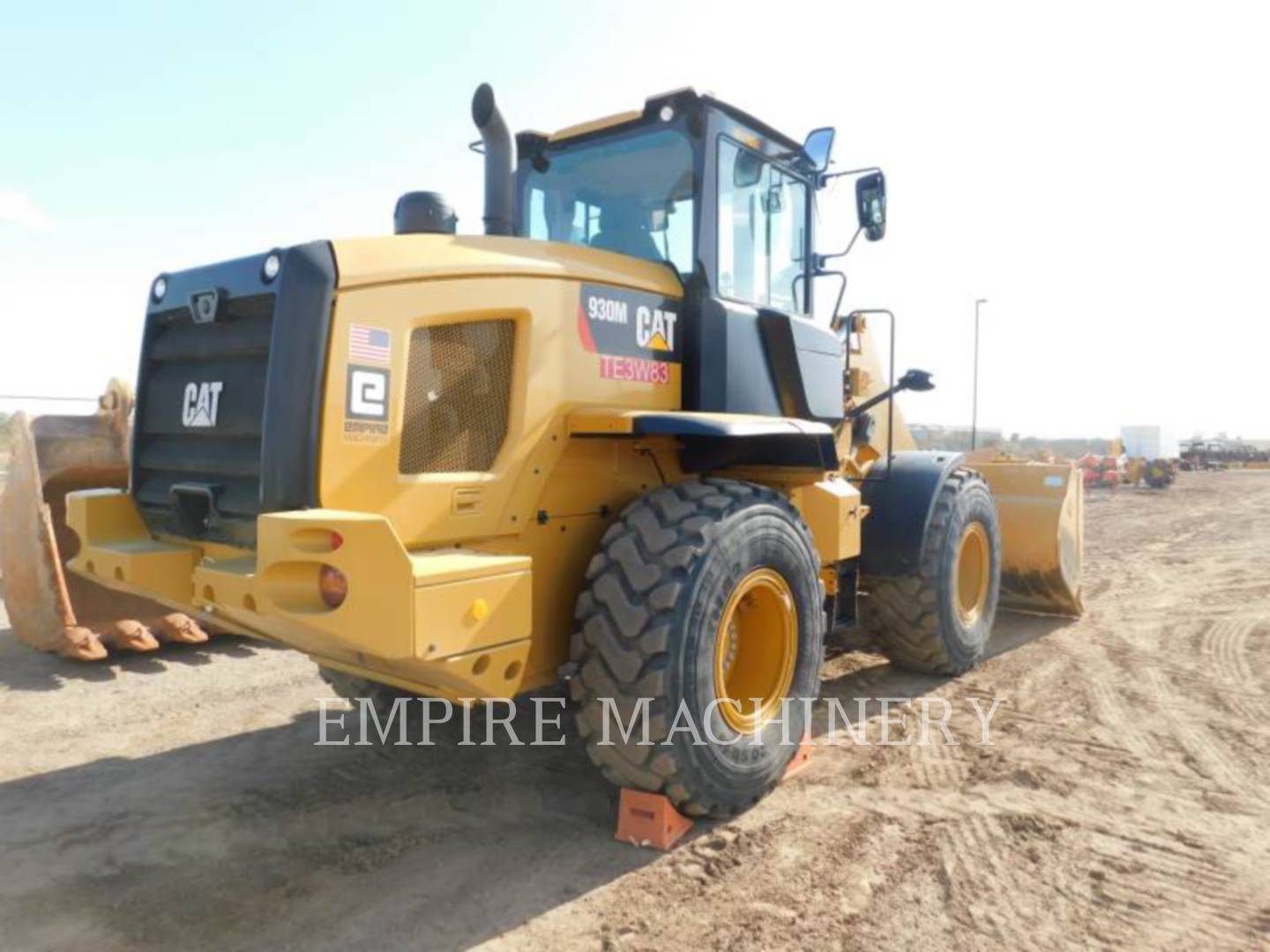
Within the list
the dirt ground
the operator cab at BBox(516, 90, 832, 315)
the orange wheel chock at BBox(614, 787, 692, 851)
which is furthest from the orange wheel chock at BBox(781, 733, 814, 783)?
the operator cab at BBox(516, 90, 832, 315)

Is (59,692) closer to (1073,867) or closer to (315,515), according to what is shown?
(315,515)

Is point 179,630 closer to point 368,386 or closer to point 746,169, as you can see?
point 368,386

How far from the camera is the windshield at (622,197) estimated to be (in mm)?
4324

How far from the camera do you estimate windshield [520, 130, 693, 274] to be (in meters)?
4.32

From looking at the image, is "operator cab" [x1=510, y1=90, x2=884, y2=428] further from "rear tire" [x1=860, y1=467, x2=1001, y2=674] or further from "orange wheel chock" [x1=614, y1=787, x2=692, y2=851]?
"orange wheel chock" [x1=614, y1=787, x2=692, y2=851]

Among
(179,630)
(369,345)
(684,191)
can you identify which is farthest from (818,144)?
(179,630)

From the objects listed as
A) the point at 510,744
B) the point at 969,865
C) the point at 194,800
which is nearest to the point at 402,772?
the point at 510,744

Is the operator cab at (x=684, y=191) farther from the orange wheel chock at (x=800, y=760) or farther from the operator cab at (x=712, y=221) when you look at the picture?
the orange wheel chock at (x=800, y=760)

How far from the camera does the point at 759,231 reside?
4695 millimetres

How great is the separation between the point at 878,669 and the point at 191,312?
4492mm

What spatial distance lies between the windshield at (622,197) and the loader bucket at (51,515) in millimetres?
3198

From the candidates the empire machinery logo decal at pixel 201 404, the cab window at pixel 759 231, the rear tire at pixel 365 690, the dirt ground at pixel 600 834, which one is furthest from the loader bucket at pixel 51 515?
the cab window at pixel 759 231

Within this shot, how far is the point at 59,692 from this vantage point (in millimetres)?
5379

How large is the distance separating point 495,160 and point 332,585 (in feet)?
6.49
